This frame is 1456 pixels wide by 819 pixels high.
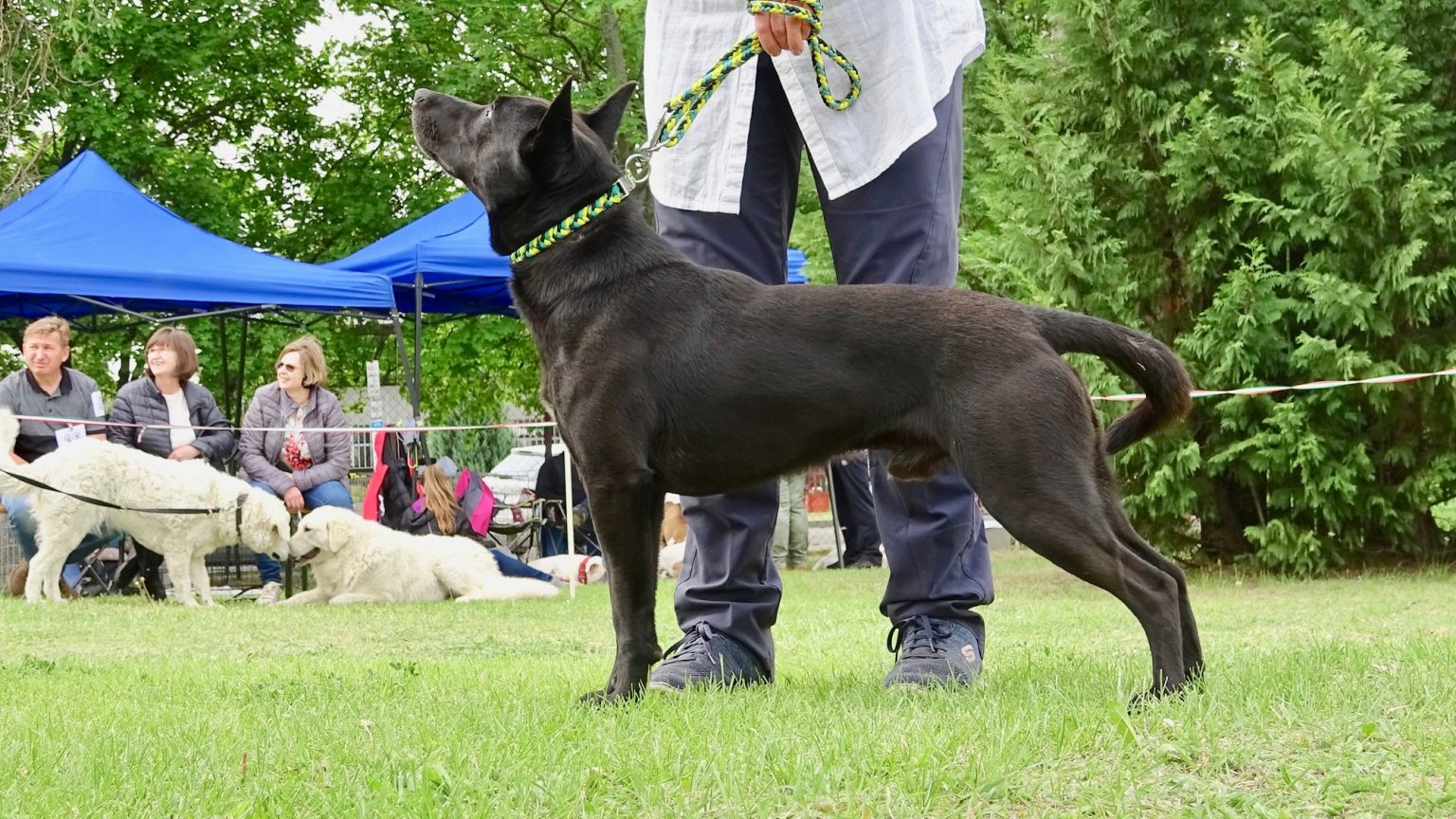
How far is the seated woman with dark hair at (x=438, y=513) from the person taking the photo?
427 inches

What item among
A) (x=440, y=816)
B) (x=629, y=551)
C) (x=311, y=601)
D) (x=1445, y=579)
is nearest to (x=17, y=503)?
(x=311, y=601)

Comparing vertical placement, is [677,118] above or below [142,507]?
above

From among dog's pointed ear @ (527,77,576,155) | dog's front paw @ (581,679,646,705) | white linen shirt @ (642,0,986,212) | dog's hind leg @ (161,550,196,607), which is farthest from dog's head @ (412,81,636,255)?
dog's hind leg @ (161,550,196,607)

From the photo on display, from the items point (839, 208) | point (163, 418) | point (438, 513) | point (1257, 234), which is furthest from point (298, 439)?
point (839, 208)

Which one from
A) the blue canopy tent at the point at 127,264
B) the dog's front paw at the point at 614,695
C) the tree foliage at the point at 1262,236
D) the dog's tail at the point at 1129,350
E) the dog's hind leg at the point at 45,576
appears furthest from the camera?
the blue canopy tent at the point at 127,264

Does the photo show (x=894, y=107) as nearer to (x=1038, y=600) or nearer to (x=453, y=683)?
(x=453, y=683)

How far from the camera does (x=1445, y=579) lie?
8414 mm

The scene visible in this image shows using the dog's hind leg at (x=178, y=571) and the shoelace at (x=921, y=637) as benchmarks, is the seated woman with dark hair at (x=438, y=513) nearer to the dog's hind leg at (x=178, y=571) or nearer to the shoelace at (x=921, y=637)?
the dog's hind leg at (x=178, y=571)

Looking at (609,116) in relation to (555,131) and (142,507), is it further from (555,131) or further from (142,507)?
(142,507)

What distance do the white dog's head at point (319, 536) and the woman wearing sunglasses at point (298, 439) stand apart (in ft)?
2.60

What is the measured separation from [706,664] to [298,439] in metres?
7.21

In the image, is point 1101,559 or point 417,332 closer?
point 1101,559

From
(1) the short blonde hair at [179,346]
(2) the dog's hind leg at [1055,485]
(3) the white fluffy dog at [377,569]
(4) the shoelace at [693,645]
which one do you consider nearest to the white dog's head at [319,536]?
(3) the white fluffy dog at [377,569]

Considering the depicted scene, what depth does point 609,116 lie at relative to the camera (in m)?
3.51
